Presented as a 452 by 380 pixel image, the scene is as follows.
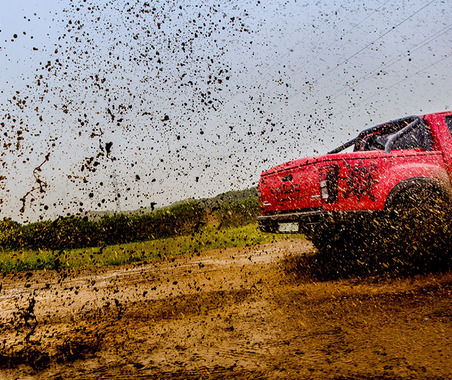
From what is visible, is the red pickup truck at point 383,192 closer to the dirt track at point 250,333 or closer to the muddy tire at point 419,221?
the muddy tire at point 419,221

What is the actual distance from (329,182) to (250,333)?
2.68m

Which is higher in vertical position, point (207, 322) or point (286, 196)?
point (286, 196)

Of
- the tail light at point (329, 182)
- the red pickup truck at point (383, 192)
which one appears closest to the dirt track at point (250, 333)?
the red pickup truck at point (383, 192)

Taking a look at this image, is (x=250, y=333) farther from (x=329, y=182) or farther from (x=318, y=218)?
(x=329, y=182)

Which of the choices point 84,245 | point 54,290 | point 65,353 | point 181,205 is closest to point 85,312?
point 65,353

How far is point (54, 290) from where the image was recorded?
24.9 ft

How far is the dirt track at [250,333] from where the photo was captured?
2598 millimetres

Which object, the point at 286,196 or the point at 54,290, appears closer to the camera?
the point at 286,196

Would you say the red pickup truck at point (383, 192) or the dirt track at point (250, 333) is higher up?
the red pickup truck at point (383, 192)

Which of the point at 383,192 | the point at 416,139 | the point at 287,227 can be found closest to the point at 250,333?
the point at 287,227

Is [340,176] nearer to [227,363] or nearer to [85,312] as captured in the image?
[227,363]

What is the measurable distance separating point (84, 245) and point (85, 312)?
26886mm

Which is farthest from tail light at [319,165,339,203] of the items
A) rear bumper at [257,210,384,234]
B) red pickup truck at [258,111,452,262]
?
rear bumper at [257,210,384,234]

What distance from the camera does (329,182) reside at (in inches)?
206
